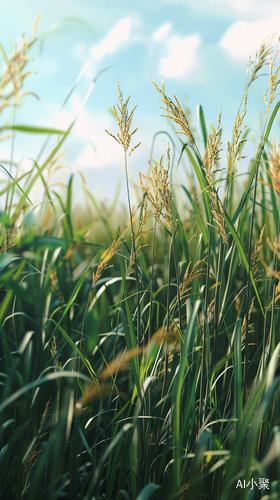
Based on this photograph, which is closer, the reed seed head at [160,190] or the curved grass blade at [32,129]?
the curved grass blade at [32,129]

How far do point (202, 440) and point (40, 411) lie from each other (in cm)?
58

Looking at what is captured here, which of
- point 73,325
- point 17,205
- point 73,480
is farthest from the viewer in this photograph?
point 73,325

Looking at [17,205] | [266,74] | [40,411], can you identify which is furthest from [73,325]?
[266,74]

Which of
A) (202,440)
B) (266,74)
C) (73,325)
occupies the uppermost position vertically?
(266,74)

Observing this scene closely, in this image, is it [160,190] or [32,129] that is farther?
[160,190]

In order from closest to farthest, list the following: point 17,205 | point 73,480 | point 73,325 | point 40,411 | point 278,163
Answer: point 278,163 < point 73,480 < point 17,205 < point 40,411 < point 73,325

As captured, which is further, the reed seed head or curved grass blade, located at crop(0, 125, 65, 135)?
the reed seed head

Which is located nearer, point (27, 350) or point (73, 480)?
point (73, 480)

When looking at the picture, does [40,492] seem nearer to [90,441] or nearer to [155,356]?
[90,441]

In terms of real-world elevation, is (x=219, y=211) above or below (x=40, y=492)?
above

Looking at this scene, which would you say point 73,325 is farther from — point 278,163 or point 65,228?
point 278,163

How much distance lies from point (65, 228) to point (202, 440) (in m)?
0.82

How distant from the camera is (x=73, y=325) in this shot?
1.11 m

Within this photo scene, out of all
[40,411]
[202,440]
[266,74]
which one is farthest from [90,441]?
[266,74]
